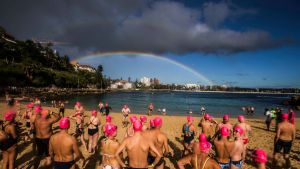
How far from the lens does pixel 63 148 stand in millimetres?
5160

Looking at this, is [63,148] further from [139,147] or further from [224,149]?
[224,149]

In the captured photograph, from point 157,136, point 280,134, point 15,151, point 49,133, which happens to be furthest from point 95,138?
point 280,134

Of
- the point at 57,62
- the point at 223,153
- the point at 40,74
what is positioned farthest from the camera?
the point at 57,62

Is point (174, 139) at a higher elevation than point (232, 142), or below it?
below

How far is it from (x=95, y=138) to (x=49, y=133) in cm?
292

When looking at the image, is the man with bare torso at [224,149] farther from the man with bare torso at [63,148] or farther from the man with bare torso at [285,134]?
the man with bare torso at [63,148]

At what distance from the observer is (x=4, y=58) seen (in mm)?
76312

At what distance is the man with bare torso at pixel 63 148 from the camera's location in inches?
203

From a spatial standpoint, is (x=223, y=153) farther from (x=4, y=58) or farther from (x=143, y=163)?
(x=4, y=58)

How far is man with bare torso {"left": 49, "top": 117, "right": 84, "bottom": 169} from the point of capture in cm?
516

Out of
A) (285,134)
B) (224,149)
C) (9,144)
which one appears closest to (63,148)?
(9,144)

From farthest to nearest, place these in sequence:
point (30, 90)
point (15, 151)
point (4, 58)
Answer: point (4, 58) < point (30, 90) < point (15, 151)

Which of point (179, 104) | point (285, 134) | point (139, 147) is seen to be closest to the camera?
point (139, 147)

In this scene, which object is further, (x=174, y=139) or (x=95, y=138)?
(x=174, y=139)
